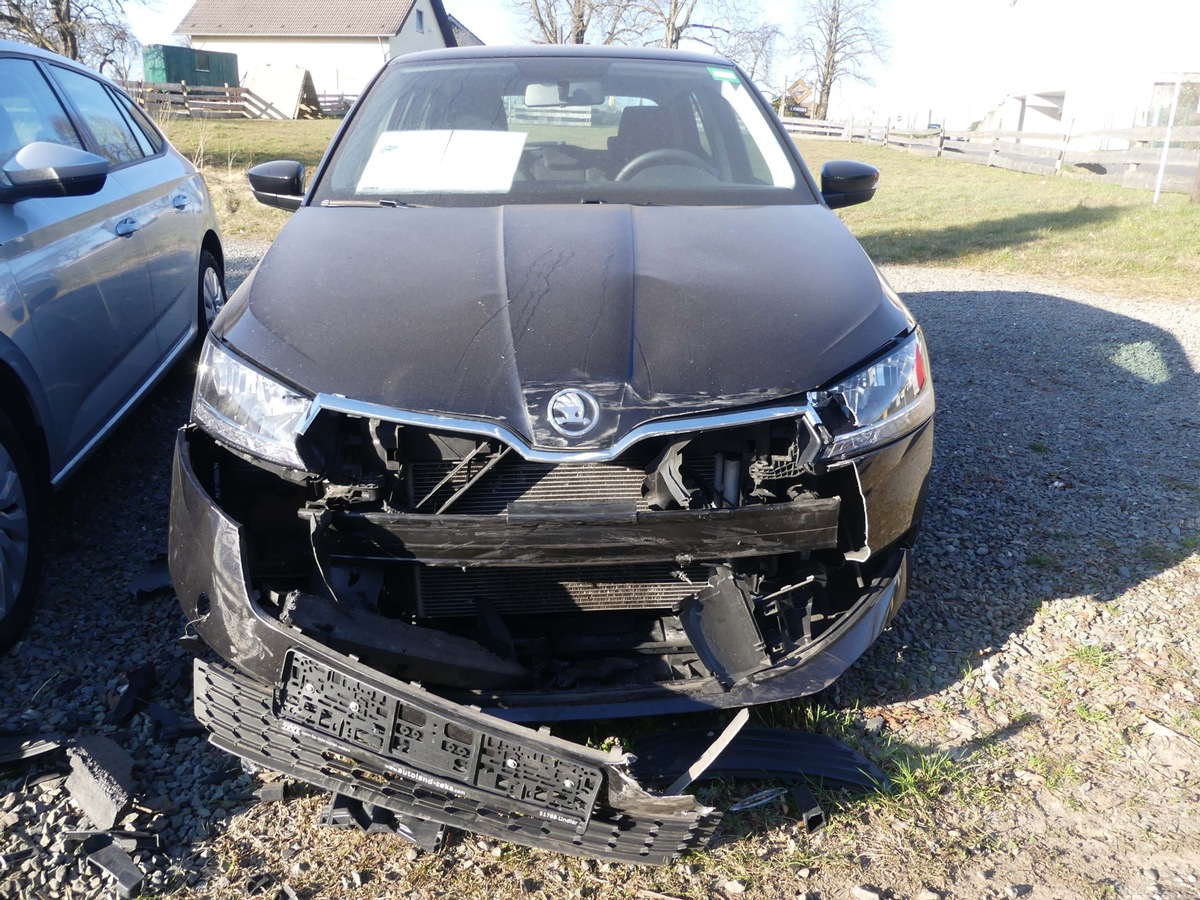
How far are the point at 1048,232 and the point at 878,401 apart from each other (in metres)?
10.8

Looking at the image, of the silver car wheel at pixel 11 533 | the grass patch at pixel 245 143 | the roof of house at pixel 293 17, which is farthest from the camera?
the roof of house at pixel 293 17

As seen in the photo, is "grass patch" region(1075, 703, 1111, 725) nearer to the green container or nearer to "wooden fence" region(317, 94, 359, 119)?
"wooden fence" region(317, 94, 359, 119)

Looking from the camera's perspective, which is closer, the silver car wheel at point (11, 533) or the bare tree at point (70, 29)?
the silver car wheel at point (11, 533)

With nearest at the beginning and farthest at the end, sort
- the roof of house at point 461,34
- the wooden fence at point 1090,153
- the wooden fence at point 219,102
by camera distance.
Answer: the wooden fence at point 1090,153
the wooden fence at point 219,102
the roof of house at point 461,34

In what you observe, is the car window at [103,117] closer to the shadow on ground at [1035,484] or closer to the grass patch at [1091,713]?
the shadow on ground at [1035,484]

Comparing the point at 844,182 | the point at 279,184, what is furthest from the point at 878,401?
the point at 279,184

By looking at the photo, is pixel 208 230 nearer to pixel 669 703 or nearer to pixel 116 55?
pixel 669 703

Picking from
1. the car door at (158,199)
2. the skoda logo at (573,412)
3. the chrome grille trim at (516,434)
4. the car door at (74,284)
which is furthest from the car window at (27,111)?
the skoda logo at (573,412)

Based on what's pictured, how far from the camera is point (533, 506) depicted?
214 centimetres

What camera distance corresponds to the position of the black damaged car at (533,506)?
201 centimetres

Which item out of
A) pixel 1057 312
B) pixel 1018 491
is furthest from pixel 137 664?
pixel 1057 312

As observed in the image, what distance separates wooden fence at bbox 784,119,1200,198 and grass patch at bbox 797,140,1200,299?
942mm

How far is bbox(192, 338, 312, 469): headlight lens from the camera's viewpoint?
2.16 meters

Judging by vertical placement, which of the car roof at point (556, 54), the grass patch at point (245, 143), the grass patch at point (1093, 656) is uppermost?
the car roof at point (556, 54)
